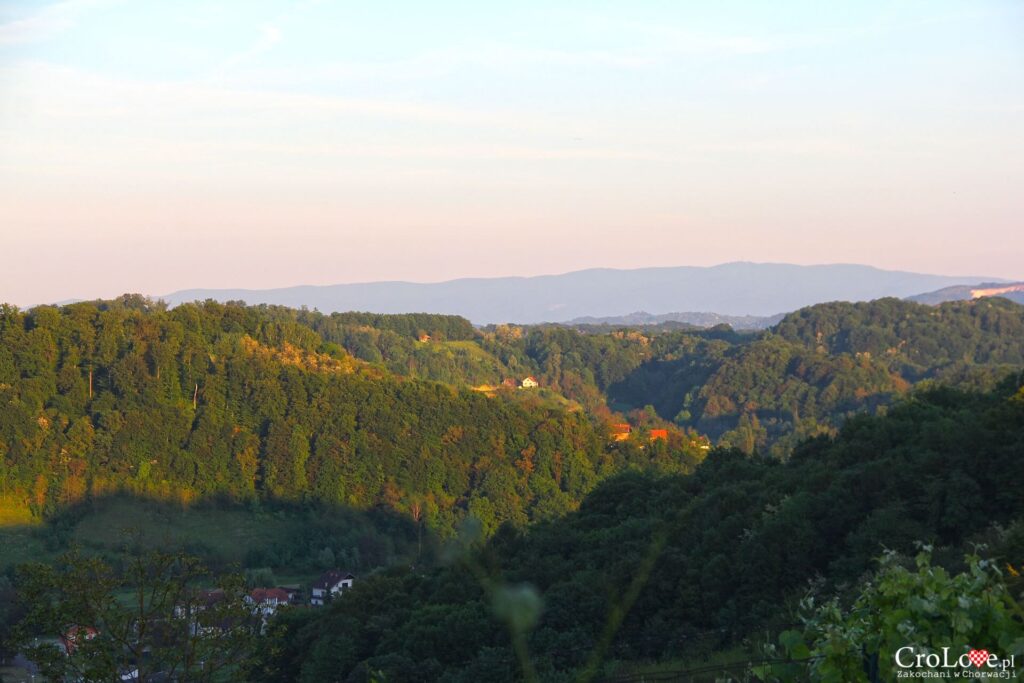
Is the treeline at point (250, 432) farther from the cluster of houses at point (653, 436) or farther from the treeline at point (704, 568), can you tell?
the treeline at point (704, 568)

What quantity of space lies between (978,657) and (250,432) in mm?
67402

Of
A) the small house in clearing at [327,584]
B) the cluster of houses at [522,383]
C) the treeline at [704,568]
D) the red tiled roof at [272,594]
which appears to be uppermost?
the treeline at [704,568]

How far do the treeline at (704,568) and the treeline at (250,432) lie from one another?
40.7m

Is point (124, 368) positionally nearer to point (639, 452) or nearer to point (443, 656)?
point (639, 452)

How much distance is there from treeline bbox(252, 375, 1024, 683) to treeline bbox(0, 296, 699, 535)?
134 ft

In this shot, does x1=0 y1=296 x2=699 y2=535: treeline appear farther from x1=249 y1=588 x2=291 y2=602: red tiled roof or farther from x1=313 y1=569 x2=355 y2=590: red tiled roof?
x1=249 y1=588 x2=291 y2=602: red tiled roof

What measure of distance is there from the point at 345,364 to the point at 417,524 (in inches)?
812

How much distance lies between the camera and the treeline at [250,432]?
63844 millimetres

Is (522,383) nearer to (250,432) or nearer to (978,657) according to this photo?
(250,432)

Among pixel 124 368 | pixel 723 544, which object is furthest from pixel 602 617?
pixel 124 368

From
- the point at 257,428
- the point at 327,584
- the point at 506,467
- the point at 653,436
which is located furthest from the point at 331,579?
the point at 653,436

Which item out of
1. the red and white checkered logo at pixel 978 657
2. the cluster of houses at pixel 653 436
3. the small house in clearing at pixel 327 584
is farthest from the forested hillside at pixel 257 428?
the red and white checkered logo at pixel 978 657

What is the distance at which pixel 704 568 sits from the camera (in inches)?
715

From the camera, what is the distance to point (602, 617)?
58.0ft
